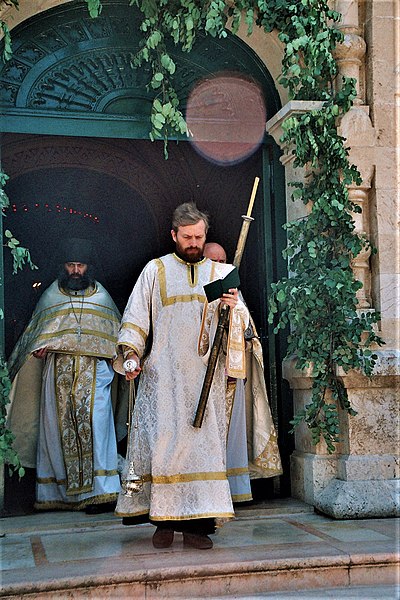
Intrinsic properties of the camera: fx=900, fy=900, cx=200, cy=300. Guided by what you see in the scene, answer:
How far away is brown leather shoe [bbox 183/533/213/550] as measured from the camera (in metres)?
4.71

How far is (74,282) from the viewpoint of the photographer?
6.56 meters

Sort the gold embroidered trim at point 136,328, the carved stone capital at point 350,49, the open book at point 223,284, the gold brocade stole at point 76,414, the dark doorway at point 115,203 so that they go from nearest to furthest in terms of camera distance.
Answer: the open book at point 223,284 → the gold embroidered trim at point 136,328 → the carved stone capital at point 350,49 → the gold brocade stole at point 76,414 → the dark doorway at point 115,203

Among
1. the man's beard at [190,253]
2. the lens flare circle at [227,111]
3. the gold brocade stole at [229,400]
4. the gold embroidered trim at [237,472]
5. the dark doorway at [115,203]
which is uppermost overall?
the lens flare circle at [227,111]

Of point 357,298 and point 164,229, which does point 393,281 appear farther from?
point 164,229

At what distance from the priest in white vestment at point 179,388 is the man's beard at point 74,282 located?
1.64 metres

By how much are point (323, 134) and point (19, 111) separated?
2.04 meters

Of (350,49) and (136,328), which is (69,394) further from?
(350,49)

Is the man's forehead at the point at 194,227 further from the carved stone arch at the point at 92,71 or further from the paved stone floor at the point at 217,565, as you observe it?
the paved stone floor at the point at 217,565

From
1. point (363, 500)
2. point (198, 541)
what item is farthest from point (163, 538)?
point (363, 500)

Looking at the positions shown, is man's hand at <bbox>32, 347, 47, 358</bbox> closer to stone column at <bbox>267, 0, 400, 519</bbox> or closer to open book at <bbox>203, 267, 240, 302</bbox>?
stone column at <bbox>267, 0, 400, 519</bbox>

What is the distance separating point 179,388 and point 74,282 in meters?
2.00

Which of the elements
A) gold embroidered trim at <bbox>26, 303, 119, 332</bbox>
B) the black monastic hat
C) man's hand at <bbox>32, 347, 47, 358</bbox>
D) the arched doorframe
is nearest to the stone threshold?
the arched doorframe

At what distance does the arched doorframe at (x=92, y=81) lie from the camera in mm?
6086

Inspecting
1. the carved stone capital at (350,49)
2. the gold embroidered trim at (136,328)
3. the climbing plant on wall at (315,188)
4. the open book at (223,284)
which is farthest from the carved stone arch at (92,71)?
the open book at (223,284)
